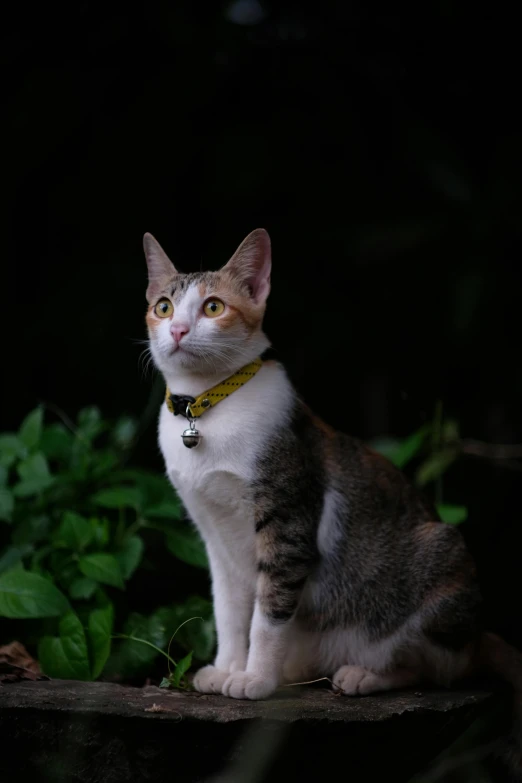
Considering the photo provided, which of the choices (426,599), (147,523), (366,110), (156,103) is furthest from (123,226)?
(426,599)

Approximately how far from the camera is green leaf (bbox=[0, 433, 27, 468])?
344cm

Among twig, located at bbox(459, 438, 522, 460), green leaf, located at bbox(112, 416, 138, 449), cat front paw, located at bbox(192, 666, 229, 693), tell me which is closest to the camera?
cat front paw, located at bbox(192, 666, 229, 693)

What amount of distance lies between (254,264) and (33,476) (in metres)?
1.28

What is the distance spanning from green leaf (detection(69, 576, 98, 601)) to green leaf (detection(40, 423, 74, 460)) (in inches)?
33.5

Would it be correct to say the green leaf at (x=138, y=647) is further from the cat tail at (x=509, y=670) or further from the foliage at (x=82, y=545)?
the cat tail at (x=509, y=670)

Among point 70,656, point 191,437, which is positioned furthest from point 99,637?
point 191,437

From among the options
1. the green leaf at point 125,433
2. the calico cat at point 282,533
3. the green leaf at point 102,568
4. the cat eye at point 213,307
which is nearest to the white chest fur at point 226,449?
the calico cat at point 282,533

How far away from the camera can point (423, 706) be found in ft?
8.25

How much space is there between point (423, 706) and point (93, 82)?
10.4 ft

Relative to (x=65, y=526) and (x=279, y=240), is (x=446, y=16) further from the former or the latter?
(x=65, y=526)

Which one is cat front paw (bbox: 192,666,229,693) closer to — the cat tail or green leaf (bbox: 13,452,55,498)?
the cat tail

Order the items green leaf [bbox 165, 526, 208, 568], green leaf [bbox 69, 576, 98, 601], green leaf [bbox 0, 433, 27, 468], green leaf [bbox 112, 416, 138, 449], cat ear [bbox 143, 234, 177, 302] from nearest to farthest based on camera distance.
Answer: cat ear [bbox 143, 234, 177, 302] < green leaf [bbox 69, 576, 98, 601] < green leaf [bbox 165, 526, 208, 568] < green leaf [bbox 0, 433, 27, 468] < green leaf [bbox 112, 416, 138, 449]

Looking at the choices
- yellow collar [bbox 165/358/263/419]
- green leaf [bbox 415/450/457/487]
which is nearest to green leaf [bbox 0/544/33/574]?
yellow collar [bbox 165/358/263/419]

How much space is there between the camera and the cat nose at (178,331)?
2.51m
